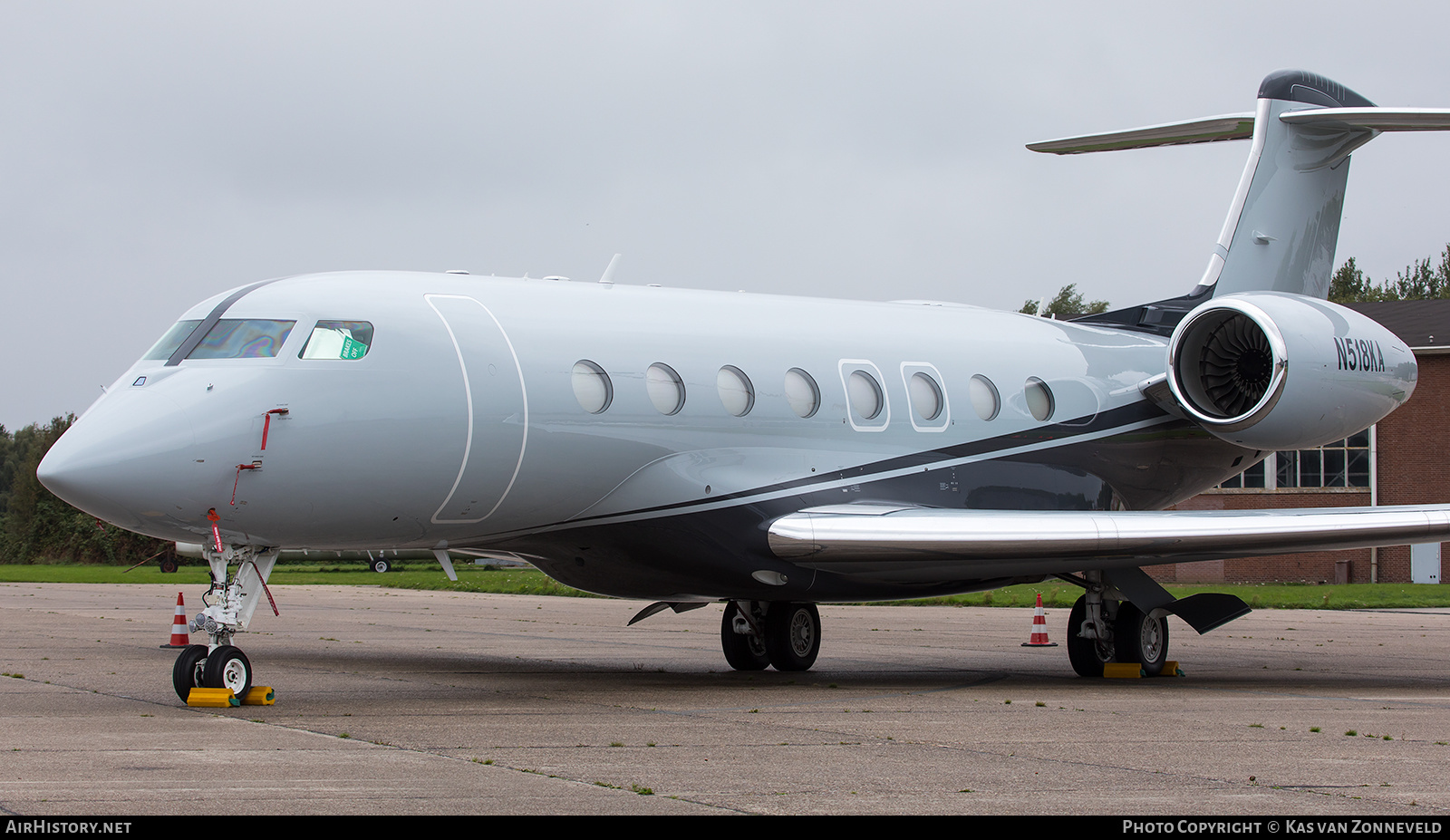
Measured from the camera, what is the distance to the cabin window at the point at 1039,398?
50.9 feet

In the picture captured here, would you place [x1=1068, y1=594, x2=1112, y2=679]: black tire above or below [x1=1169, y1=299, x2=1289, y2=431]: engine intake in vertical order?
below

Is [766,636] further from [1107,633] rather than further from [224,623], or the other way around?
[224,623]

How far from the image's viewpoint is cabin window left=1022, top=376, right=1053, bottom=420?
50.9ft

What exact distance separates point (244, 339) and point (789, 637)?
691 centimetres

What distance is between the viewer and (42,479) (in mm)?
10523

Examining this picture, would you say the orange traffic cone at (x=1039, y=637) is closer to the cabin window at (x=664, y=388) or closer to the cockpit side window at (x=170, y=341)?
the cabin window at (x=664, y=388)

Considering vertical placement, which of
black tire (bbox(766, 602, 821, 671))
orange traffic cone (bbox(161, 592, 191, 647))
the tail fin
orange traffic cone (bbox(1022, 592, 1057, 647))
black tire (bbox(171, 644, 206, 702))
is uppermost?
the tail fin

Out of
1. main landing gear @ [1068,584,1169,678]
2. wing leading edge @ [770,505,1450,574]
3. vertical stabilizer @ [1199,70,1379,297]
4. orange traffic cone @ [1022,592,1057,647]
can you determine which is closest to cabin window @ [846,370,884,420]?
wing leading edge @ [770,505,1450,574]

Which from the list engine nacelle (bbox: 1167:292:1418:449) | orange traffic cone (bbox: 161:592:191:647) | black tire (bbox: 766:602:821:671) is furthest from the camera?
orange traffic cone (bbox: 161:592:191:647)

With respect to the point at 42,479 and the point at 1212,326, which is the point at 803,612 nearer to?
the point at 1212,326

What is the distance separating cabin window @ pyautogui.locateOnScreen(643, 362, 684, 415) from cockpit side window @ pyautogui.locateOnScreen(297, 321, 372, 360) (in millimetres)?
2461

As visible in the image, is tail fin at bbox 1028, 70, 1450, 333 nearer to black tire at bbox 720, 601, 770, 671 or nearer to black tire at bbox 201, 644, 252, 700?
black tire at bbox 720, 601, 770, 671

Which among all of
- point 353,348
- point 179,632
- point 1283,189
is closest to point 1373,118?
point 1283,189

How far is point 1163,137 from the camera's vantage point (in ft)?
60.2
